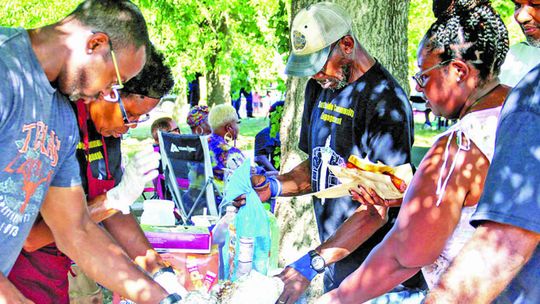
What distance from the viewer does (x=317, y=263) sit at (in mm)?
2906

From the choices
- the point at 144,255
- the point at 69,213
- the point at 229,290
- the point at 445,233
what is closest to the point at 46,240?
the point at 69,213

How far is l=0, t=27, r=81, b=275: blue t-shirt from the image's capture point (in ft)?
6.86

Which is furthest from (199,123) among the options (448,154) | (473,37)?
(448,154)

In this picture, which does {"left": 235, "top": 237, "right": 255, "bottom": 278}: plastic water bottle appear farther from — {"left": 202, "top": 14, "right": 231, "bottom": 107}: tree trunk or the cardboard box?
{"left": 202, "top": 14, "right": 231, "bottom": 107}: tree trunk

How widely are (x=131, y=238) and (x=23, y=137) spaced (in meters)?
1.27

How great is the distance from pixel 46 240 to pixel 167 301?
2.41 ft

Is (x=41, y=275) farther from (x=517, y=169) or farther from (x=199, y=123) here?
(x=199, y=123)

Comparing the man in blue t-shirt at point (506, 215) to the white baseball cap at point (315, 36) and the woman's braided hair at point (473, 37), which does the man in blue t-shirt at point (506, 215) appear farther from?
the white baseball cap at point (315, 36)

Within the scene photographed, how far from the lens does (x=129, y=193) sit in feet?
10.2

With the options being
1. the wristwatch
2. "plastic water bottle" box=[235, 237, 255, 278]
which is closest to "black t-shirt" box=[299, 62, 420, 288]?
the wristwatch

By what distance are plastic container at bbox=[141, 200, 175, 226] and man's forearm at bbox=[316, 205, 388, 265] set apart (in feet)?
5.59

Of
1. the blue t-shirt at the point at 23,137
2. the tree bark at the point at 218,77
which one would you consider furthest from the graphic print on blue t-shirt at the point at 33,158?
the tree bark at the point at 218,77

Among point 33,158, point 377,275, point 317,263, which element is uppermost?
point 33,158

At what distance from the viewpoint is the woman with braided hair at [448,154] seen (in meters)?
2.04
